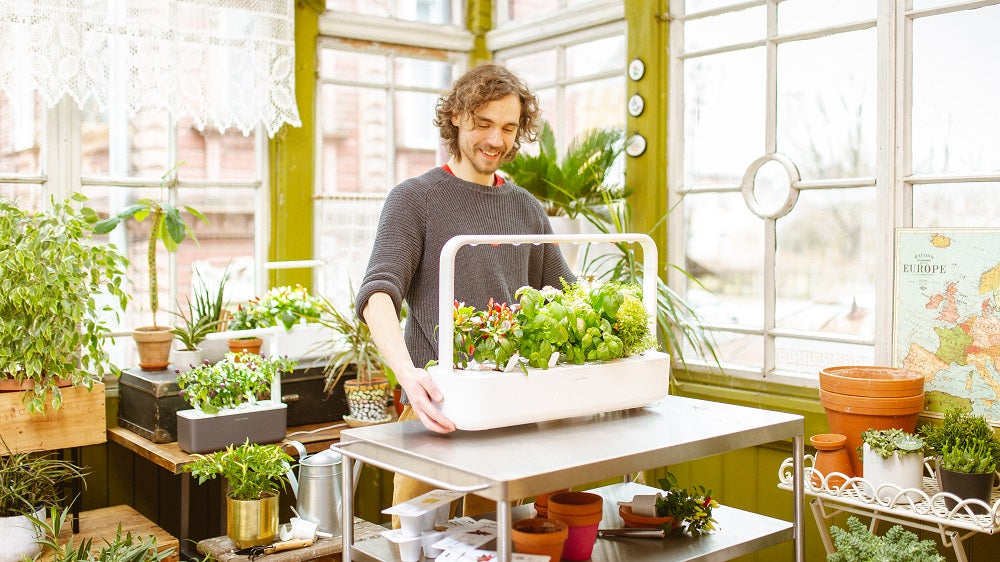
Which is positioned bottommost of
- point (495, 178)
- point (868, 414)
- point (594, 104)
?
point (868, 414)

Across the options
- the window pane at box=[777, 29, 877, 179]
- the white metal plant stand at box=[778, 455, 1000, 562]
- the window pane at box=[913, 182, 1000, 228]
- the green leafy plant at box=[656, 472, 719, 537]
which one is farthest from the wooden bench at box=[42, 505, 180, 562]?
the window pane at box=[913, 182, 1000, 228]

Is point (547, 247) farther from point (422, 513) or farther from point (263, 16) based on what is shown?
point (263, 16)

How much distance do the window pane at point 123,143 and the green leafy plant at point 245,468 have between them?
149 cm

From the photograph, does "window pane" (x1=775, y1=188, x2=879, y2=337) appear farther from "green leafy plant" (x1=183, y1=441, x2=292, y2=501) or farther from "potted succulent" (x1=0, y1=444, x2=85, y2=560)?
"potted succulent" (x1=0, y1=444, x2=85, y2=560)

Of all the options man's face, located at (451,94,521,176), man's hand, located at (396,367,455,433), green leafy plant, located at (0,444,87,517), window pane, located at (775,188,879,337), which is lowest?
green leafy plant, located at (0,444,87,517)

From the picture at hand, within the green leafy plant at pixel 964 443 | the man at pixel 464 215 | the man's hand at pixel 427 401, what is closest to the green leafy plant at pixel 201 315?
the man at pixel 464 215

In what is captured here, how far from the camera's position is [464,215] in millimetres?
2398

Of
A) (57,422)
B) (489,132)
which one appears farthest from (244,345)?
(489,132)

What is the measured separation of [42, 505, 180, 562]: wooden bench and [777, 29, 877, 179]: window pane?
256 centimetres

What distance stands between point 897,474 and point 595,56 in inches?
93.4

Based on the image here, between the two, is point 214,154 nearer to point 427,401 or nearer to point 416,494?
point 416,494

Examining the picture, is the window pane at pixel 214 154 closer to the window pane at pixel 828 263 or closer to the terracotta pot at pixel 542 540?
the window pane at pixel 828 263

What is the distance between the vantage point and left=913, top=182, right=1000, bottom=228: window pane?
2961mm

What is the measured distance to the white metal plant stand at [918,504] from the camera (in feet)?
7.93
